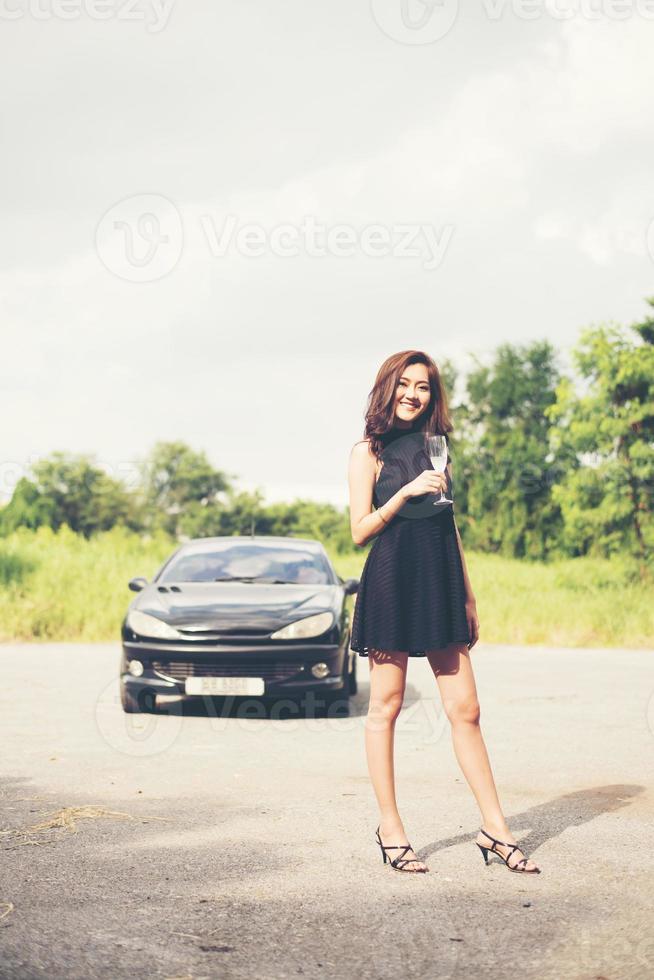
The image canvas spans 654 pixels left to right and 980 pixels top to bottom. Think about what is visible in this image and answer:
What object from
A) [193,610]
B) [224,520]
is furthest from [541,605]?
[224,520]

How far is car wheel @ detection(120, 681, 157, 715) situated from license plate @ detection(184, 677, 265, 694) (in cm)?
42

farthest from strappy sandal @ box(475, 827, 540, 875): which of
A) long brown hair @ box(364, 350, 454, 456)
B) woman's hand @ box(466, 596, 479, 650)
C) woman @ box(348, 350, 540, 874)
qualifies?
long brown hair @ box(364, 350, 454, 456)

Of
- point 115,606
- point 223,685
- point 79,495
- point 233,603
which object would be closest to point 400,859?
point 223,685

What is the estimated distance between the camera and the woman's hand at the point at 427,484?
4914 mm

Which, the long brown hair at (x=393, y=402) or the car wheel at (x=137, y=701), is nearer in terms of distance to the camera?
the long brown hair at (x=393, y=402)

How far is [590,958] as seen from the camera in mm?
3836

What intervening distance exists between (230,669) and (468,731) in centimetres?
492

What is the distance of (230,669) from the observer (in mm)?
9820

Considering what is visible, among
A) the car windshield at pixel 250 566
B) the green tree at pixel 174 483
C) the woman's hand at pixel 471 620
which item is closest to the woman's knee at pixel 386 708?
the woman's hand at pixel 471 620

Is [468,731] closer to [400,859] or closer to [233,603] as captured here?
[400,859]

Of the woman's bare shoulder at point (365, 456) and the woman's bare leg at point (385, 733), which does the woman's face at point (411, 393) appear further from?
the woman's bare leg at point (385, 733)

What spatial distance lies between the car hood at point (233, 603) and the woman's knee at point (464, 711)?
4.89 m

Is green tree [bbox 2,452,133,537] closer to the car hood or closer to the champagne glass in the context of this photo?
the car hood

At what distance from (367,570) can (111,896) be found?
1.64 metres
